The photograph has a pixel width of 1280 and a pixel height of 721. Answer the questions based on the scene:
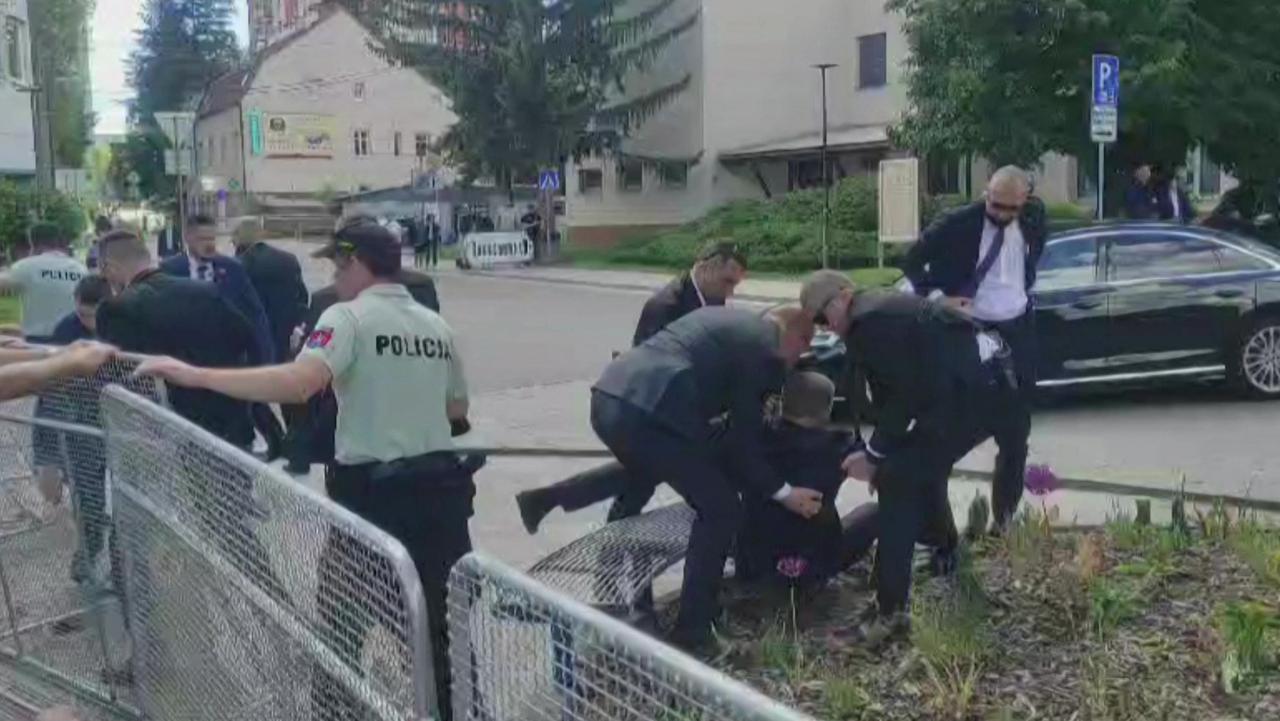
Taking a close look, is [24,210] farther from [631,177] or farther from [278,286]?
[278,286]

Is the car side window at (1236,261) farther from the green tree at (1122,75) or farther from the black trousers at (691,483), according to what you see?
the green tree at (1122,75)

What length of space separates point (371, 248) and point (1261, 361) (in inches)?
350

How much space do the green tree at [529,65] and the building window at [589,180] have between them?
12.0 ft

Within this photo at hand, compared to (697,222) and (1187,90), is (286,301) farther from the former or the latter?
(697,222)

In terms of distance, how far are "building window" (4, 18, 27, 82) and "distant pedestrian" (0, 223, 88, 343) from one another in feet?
108

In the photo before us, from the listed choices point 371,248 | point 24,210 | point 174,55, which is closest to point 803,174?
point 24,210

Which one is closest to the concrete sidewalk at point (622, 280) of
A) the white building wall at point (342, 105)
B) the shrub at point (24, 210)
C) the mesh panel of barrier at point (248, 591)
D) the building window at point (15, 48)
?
the shrub at point (24, 210)

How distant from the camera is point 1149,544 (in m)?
6.06

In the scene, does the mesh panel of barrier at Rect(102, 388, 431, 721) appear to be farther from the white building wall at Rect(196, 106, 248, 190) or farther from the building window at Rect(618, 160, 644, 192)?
the white building wall at Rect(196, 106, 248, 190)

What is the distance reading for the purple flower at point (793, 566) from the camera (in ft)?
19.2

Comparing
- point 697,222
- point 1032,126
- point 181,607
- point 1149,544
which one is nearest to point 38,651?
point 181,607

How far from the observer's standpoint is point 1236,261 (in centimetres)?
1130

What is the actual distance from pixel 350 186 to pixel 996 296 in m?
74.3

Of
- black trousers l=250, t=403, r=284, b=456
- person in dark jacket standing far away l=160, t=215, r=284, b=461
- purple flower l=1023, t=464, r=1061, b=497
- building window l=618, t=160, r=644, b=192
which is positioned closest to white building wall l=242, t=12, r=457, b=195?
building window l=618, t=160, r=644, b=192
